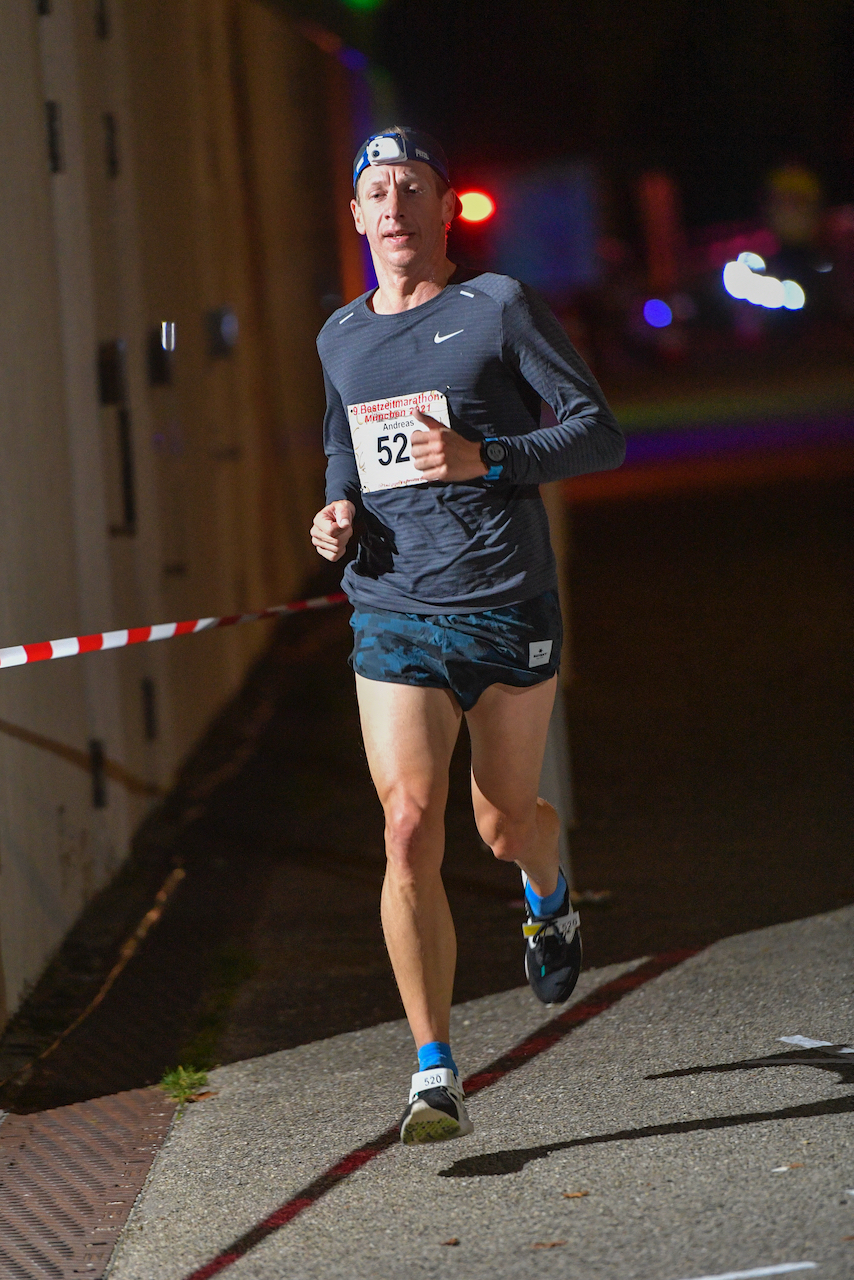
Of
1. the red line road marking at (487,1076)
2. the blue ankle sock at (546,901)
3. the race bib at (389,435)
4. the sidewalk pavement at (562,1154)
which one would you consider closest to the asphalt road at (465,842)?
the red line road marking at (487,1076)

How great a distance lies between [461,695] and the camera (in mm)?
4090

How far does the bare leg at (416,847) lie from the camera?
12.9ft

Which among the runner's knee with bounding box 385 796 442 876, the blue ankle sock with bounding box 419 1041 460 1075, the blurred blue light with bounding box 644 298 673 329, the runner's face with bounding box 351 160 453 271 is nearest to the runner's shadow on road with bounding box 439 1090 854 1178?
the blue ankle sock with bounding box 419 1041 460 1075

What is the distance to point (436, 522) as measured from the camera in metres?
4.07

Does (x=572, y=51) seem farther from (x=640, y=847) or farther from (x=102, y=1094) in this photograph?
(x=102, y=1094)

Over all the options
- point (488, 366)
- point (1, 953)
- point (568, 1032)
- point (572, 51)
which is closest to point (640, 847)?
point (568, 1032)

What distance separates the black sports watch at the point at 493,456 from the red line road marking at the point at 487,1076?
1585 mm

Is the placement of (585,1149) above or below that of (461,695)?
below

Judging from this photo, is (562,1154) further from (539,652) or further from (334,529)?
(334,529)

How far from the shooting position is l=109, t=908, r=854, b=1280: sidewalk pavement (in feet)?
Result: 11.3

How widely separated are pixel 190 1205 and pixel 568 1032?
1.29 meters

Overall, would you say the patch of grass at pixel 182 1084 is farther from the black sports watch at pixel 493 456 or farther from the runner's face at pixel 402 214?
the runner's face at pixel 402 214

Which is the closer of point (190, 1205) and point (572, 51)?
point (190, 1205)

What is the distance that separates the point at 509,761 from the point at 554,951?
2.42ft
